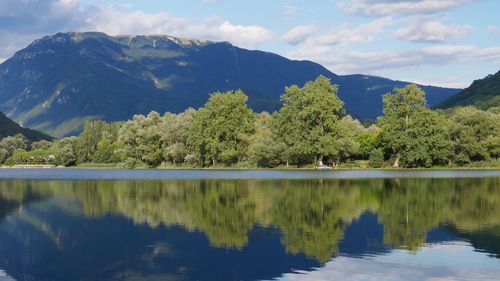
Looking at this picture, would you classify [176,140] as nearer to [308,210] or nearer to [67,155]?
[67,155]

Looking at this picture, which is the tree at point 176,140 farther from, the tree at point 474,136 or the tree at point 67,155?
the tree at point 67,155

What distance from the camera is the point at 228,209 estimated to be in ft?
132

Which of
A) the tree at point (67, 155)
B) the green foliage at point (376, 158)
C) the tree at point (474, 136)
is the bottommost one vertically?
the tree at point (67, 155)

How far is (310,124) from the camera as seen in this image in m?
117

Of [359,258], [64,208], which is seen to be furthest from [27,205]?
[359,258]

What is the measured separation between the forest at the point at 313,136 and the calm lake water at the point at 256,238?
62.1 metres

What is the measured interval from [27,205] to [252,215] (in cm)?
1968

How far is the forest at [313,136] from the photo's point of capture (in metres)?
109

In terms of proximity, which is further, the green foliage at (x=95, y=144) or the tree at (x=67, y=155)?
the tree at (x=67, y=155)

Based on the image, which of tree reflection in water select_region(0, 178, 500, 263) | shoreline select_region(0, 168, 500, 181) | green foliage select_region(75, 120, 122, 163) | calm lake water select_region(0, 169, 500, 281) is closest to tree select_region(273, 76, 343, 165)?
shoreline select_region(0, 168, 500, 181)

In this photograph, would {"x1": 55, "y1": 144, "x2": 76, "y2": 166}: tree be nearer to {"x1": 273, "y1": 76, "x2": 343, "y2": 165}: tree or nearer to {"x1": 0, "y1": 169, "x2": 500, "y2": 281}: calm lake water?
{"x1": 273, "y1": 76, "x2": 343, "y2": 165}: tree

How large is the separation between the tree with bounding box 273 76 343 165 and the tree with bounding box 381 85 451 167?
9.33 m

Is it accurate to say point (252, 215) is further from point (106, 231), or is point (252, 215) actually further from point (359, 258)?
point (359, 258)

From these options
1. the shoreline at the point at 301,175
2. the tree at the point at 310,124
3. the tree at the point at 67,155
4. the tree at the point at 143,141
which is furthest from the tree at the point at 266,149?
the tree at the point at 67,155
